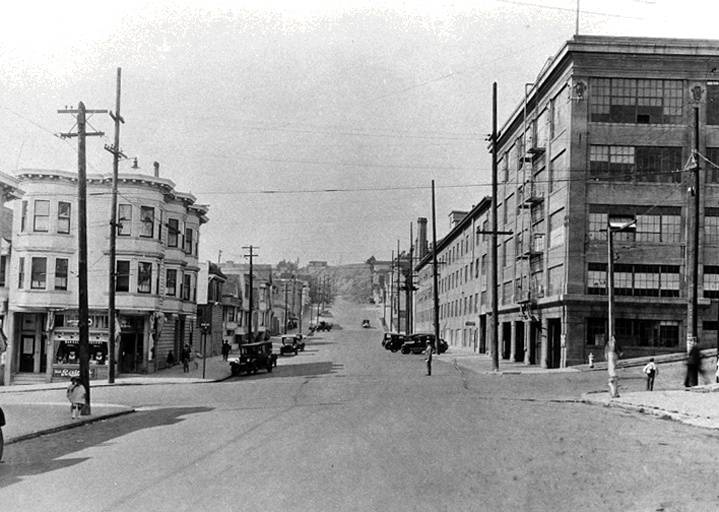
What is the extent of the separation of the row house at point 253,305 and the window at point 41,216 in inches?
1219

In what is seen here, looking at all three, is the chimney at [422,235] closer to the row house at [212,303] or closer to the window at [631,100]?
the row house at [212,303]

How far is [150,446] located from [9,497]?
178 inches

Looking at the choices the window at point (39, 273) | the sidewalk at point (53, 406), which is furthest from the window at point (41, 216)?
the sidewalk at point (53, 406)

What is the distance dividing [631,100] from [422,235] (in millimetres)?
71700

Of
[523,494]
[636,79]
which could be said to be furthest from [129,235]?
[523,494]

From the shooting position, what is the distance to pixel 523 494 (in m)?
9.27

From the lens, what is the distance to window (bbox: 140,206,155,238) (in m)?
38.4

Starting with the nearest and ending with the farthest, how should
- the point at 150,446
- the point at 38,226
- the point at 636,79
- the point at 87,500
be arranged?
the point at 87,500, the point at 150,446, the point at 38,226, the point at 636,79

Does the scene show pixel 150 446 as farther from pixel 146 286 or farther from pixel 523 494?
pixel 146 286

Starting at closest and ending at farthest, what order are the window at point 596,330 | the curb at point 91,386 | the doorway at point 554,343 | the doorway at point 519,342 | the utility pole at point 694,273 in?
the utility pole at point 694,273 < the curb at point 91,386 < the window at point 596,330 < the doorway at point 554,343 < the doorway at point 519,342

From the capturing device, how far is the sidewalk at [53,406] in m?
17.1

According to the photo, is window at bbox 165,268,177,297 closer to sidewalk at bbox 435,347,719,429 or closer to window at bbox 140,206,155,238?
window at bbox 140,206,155,238

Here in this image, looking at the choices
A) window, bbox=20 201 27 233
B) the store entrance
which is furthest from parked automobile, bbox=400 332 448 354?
window, bbox=20 201 27 233

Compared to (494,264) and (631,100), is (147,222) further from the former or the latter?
(631,100)
